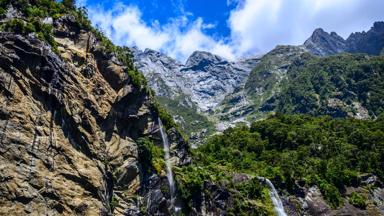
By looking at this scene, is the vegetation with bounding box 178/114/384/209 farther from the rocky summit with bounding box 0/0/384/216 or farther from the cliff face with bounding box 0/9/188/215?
the cliff face with bounding box 0/9/188/215

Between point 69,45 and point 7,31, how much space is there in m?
10.8

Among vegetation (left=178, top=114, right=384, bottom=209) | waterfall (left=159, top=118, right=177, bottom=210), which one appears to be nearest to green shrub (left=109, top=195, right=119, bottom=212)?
waterfall (left=159, top=118, right=177, bottom=210)

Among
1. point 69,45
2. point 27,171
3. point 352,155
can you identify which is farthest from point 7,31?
point 352,155

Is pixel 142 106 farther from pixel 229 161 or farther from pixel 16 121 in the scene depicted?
pixel 229 161

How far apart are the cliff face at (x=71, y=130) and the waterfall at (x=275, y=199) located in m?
22.9

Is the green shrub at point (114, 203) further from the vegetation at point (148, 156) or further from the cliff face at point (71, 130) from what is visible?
the vegetation at point (148, 156)

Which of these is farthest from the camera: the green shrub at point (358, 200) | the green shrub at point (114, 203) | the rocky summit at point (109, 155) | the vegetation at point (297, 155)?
the vegetation at point (297, 155)

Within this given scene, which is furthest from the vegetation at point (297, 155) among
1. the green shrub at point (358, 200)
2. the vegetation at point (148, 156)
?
the vegetation at point (148, 156)

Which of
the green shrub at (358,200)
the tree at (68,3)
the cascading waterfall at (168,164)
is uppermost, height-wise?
the tree at (68,3)

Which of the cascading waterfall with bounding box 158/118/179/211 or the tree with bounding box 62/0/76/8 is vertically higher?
the tree with bounding box 62/0/76/8

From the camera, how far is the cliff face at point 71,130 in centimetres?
5141

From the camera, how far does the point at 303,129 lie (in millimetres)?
120812

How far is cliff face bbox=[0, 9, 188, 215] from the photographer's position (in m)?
51.4

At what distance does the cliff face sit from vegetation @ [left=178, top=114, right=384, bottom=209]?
11146 millimetres
